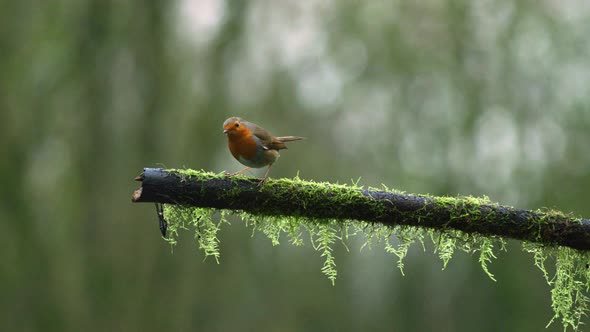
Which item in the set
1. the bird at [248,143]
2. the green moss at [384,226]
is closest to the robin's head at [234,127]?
the bird at [248,143]

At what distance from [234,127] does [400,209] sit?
1.65 metres

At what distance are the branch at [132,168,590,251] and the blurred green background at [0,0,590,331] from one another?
6.08m

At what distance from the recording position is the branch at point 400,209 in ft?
8.45

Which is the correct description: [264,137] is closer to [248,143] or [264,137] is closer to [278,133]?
[248,143]

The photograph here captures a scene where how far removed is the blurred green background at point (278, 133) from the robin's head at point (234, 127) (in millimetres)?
4664

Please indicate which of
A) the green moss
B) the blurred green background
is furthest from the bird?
the blurred green background

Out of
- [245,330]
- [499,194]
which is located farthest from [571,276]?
[245,330]

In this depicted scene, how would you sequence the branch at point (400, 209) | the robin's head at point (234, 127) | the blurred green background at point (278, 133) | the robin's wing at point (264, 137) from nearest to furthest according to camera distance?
the branch at point (400, 209) → the robin's head at point (234, 127) → the robin's wing at point (264, 137) → the blurred green background at point (278, 133)

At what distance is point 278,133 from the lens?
9367mm

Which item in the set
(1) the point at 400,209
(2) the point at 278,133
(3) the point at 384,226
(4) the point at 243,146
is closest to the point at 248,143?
(4) the point at 243,146

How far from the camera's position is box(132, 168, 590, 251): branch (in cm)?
257

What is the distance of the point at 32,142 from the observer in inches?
332

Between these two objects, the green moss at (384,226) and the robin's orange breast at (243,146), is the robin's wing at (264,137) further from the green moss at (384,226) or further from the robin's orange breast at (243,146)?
the green moss at (384,226)

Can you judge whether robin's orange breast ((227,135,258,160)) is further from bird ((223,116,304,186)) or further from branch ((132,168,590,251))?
branch ((132,168,590,251))
